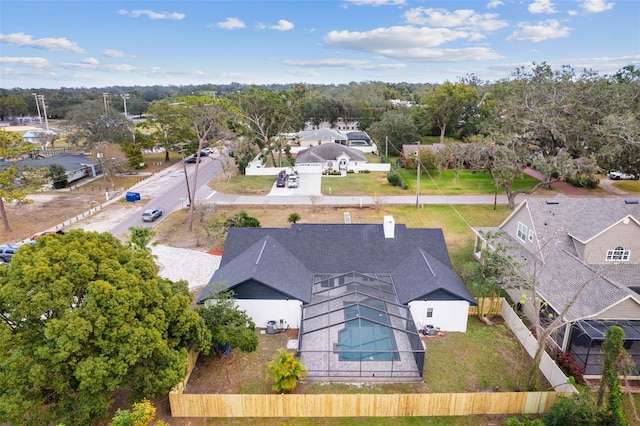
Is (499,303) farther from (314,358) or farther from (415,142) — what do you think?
(415,142)

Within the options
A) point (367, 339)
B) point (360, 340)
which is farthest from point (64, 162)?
point (367, 339)

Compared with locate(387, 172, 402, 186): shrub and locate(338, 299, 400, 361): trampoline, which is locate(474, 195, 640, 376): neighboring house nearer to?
locate(338, 299, 400, 361): trampoline

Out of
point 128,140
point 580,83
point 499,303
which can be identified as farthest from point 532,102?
point 128,140

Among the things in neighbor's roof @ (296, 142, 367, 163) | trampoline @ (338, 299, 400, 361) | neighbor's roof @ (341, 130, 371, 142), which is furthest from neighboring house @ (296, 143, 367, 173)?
trampoline @ (338, 299, 400, 361)

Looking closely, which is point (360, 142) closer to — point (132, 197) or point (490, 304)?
point (132, 197)

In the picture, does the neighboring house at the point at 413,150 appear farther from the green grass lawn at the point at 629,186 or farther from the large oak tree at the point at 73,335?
the large oak tree at the point at 73,335
